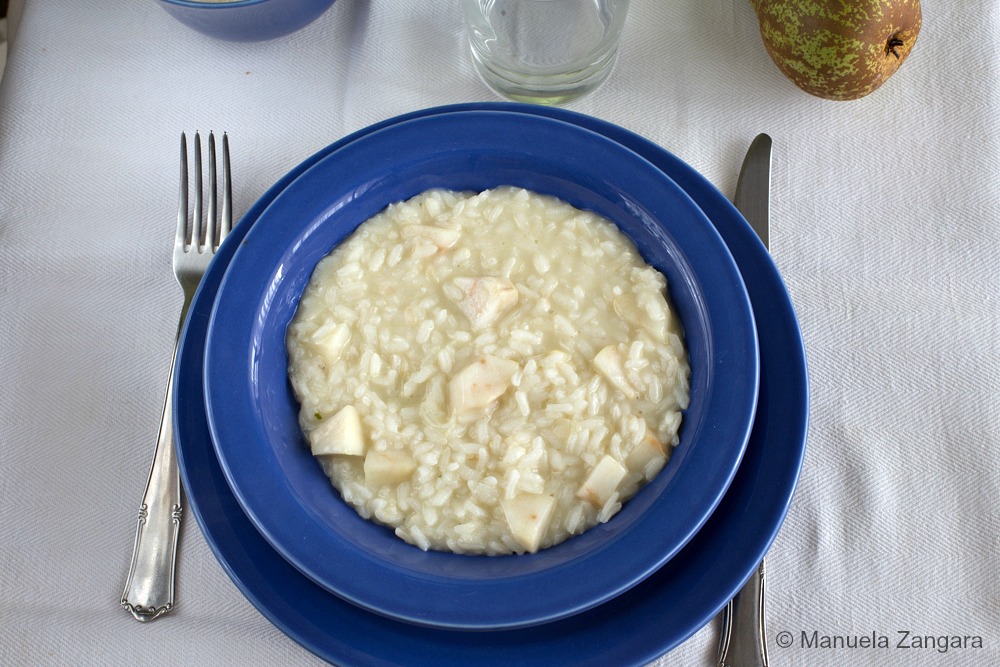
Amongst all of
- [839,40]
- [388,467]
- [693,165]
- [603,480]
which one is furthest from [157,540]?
[839,40]

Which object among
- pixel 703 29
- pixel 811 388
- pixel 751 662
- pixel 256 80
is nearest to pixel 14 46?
pixel 256 80

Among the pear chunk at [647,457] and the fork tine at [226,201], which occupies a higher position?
the fork tine at [226,201]

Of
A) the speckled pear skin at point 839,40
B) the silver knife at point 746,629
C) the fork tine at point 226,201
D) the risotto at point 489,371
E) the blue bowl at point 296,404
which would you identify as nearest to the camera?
the blue bowl at point 296,404

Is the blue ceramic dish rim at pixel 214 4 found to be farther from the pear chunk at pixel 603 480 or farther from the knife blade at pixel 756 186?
the pear chunk at pixel 603 480

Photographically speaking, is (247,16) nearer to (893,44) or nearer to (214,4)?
(214,4)

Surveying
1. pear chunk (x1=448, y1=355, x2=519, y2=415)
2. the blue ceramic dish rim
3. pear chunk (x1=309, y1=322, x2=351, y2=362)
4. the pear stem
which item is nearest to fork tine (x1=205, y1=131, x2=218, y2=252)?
the blue ceramic dish rim

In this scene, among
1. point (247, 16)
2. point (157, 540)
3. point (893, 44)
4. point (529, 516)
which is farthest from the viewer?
point (247, 16)

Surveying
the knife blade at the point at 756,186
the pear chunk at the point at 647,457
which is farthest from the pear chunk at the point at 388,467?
the knife blade at the point at 756,186
